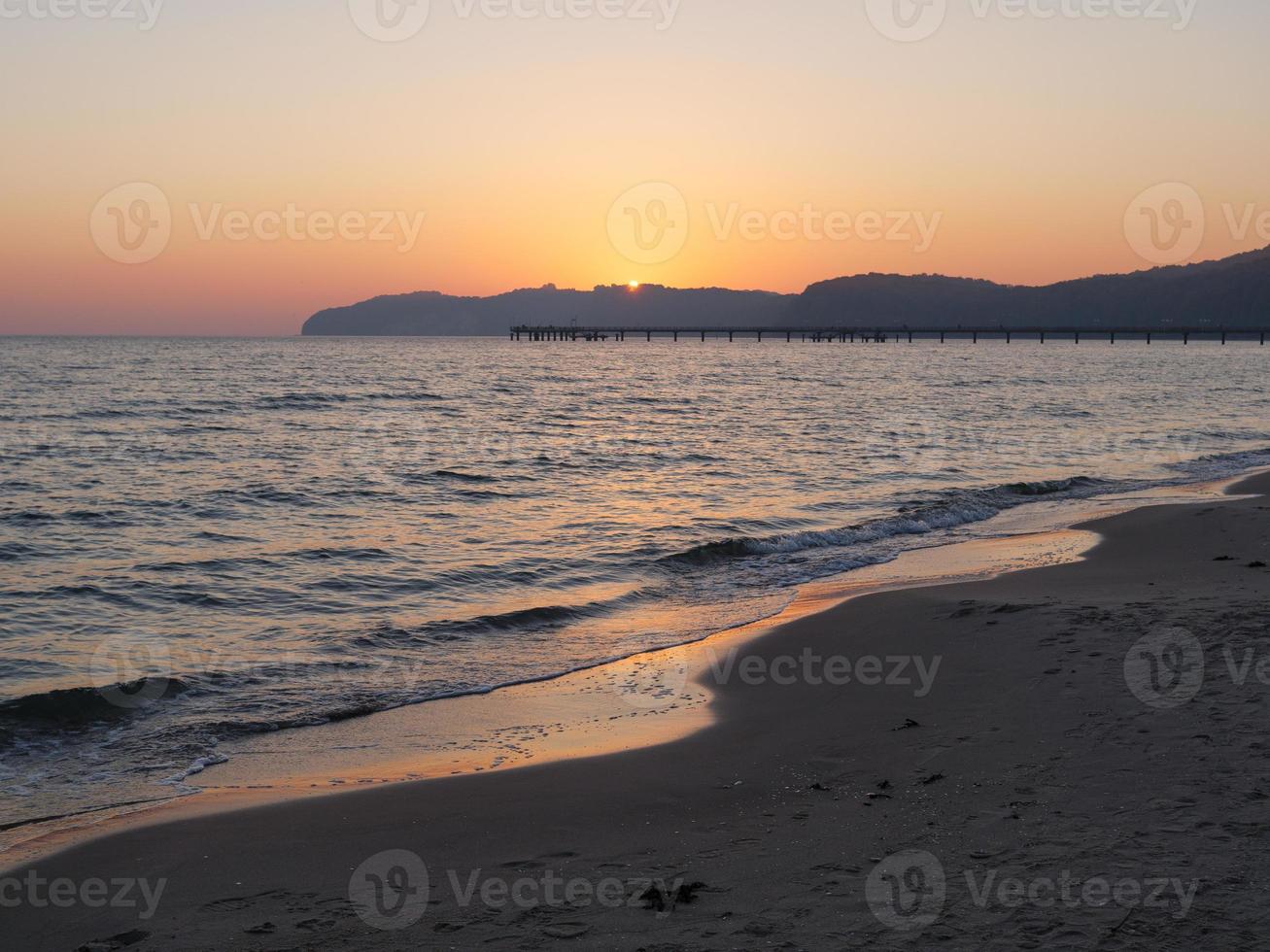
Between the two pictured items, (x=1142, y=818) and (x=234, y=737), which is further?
(x=234, y=737)

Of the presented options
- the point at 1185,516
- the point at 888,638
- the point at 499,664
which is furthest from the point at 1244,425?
the point at 499,664

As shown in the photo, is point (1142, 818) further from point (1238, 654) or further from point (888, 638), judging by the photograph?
point (888, 638)

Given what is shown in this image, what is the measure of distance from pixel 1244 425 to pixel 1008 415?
30.2ft

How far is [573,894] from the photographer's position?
17.2 feet

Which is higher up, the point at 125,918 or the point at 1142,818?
the point at 1142,818

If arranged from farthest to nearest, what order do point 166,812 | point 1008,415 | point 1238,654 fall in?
point 1008,415
point 1238,654
point 166,812

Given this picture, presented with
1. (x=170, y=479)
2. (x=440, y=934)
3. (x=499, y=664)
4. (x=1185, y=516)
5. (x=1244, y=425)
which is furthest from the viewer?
(x=1244, y=425)
